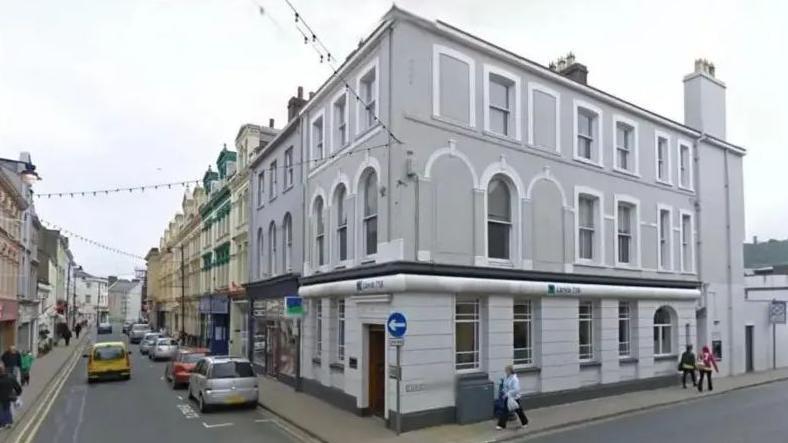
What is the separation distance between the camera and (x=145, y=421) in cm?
1739

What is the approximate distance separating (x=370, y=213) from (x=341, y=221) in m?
2.16

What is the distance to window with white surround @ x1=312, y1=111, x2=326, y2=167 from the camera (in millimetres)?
21525

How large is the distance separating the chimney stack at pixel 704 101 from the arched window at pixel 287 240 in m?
16.7

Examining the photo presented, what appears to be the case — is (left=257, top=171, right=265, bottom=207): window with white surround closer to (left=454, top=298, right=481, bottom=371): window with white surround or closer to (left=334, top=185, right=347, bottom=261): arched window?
(left=334, top=185, right=347, bottom=261): arched window

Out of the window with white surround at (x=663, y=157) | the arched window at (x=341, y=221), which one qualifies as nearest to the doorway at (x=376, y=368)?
the arched window at (x=341, y=221)

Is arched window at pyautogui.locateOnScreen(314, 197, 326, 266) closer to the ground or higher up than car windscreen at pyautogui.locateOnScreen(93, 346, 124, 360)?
higher up

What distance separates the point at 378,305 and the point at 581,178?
8.38 m

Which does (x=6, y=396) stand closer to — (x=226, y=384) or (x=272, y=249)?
(x=226, y=384)

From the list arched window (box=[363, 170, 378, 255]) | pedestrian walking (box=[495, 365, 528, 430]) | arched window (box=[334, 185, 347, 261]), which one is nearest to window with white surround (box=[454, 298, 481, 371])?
pedestrian walking (box=[495, 365, 528, 430])

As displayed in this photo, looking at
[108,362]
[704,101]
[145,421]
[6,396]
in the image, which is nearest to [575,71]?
[704,101]

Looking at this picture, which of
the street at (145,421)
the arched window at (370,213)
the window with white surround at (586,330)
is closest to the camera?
the street at (145,421)

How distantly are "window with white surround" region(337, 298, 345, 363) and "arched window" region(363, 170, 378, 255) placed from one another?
245cm

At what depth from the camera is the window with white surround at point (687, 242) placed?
24.5 meters

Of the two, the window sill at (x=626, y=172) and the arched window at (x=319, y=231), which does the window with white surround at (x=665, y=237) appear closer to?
the window sill at (x=626, y=172)
